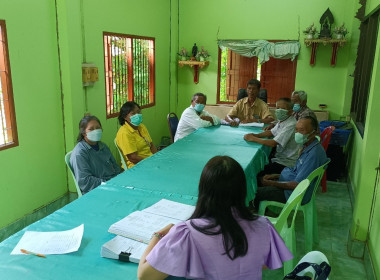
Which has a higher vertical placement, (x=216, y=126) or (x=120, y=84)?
(x=120, y=84)

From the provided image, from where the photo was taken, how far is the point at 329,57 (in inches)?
225

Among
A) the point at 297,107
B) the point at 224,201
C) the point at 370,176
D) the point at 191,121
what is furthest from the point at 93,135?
the point at 297,107

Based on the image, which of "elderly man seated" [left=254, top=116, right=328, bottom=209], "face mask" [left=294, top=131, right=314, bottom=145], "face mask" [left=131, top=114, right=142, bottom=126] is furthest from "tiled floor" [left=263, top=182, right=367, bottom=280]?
"face mask" [left=131, top=114, right=142, bottom=126]

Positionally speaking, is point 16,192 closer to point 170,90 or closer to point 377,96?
point 377,96

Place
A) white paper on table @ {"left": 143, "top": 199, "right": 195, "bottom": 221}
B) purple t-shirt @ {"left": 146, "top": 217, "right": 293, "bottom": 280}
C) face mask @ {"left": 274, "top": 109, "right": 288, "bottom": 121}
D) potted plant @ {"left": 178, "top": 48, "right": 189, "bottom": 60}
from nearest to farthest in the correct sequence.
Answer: purple t-shirt @ {"left": 146, "top": 217, "right": 293, "bottom": 280}, white paper on table @ {"left": 143, "top": 199, "right": 195, "bottom": 221}, face mask @ {"left": 274, "top": 109, "right": 288, "bottom": 121}, potted plant @ {"left": 178, "top": 48, "right": 189, "bottom": 60}

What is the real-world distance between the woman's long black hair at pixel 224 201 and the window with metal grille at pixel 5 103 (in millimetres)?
2382

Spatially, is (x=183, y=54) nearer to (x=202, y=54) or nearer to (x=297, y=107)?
(x=202, y=54)

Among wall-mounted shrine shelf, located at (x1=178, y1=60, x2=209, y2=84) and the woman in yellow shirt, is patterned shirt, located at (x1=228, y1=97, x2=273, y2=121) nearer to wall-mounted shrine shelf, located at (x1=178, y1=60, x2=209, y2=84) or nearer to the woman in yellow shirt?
wall-mounted shrine shelf, located at (x1=178, y1=60, x2=209, y2=84)

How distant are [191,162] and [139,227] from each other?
4.27ft

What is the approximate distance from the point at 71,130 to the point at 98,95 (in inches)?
28.6

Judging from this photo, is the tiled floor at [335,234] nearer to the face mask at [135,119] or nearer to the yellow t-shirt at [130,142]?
the yellow t-shirt at [130,142]

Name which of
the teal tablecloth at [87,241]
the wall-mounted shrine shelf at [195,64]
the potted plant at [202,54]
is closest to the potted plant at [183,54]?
the wall-mounted shrine shelf at [195,64]

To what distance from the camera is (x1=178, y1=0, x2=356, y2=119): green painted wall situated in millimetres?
5660

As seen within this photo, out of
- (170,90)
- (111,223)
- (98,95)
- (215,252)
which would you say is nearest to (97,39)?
(98,95)
